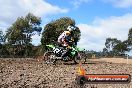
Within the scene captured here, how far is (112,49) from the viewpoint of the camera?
147m

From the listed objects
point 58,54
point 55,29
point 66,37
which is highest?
point 55,29

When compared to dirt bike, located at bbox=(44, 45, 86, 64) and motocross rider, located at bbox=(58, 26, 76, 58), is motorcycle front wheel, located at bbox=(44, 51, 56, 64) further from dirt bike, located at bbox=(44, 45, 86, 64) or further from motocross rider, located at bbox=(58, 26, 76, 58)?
motocross rider, located at bbox=(58, 26, 76, 58)

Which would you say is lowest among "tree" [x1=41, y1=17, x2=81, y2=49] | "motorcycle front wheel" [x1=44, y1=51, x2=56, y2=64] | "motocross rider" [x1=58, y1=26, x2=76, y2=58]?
"motorcycle front wheel" [x1=44, y1=51, x2=56, y2=64]

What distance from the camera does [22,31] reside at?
273ft

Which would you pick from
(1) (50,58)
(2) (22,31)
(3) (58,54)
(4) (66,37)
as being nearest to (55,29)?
(2) (22,31)

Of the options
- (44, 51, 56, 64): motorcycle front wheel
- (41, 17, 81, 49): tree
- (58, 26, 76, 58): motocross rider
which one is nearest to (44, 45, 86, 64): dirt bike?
(44, 51, 56, 64): motorcycle front wheel

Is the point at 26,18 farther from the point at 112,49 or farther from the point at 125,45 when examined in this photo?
the point at 112,49

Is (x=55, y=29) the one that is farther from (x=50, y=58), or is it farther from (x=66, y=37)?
(x=66, y=37)

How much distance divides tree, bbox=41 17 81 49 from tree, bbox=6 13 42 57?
9.44m

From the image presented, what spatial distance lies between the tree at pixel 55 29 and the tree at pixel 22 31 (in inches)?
372

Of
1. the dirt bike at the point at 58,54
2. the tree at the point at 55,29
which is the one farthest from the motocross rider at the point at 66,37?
the tree at the point at 55,29

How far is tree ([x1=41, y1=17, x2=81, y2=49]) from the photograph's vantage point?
72188mm

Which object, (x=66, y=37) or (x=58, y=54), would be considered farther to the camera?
(x=58, y=54)

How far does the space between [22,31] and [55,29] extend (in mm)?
12663
